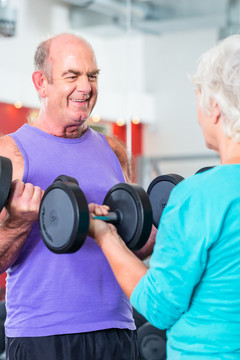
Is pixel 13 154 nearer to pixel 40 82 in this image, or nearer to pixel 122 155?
pixel 40 82

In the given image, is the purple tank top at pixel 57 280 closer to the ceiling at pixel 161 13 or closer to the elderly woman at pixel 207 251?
the elderly woman at pixel 207 251

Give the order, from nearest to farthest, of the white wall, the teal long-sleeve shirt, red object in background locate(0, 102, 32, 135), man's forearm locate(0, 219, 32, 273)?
the teal long-sleeve shirt, man's forearm locate(0, 219, 32, 273), red object in background locate(0, 102, 32, 135), the white wall

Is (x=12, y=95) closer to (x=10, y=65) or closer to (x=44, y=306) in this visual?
(x=10, y=65)

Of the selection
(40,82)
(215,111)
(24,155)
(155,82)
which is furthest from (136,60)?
(215,111)

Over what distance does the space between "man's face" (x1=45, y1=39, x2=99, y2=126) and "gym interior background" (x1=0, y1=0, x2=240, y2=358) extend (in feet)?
10.8

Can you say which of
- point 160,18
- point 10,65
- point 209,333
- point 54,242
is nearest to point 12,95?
point 10,65

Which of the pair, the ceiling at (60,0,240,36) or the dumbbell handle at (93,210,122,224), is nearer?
the dumbbell handle at (93,210,122,224)

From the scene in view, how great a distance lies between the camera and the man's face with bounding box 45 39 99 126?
1.71m

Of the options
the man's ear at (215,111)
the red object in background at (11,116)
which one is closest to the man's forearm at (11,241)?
the man's ear at (215,111)

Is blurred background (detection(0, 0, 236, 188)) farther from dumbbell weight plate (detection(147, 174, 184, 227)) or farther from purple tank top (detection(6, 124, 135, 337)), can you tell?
purple tank top (detection(6, 124, 135, 337))

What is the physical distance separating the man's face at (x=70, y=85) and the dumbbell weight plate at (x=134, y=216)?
Answer: 1.11 ft

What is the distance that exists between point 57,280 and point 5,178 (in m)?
0.35

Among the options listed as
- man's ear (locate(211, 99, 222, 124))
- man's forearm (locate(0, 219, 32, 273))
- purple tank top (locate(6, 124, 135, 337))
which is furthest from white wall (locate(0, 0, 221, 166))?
man's ear (locate(211, 99, 222, 124))

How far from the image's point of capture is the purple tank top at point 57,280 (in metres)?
1.56
